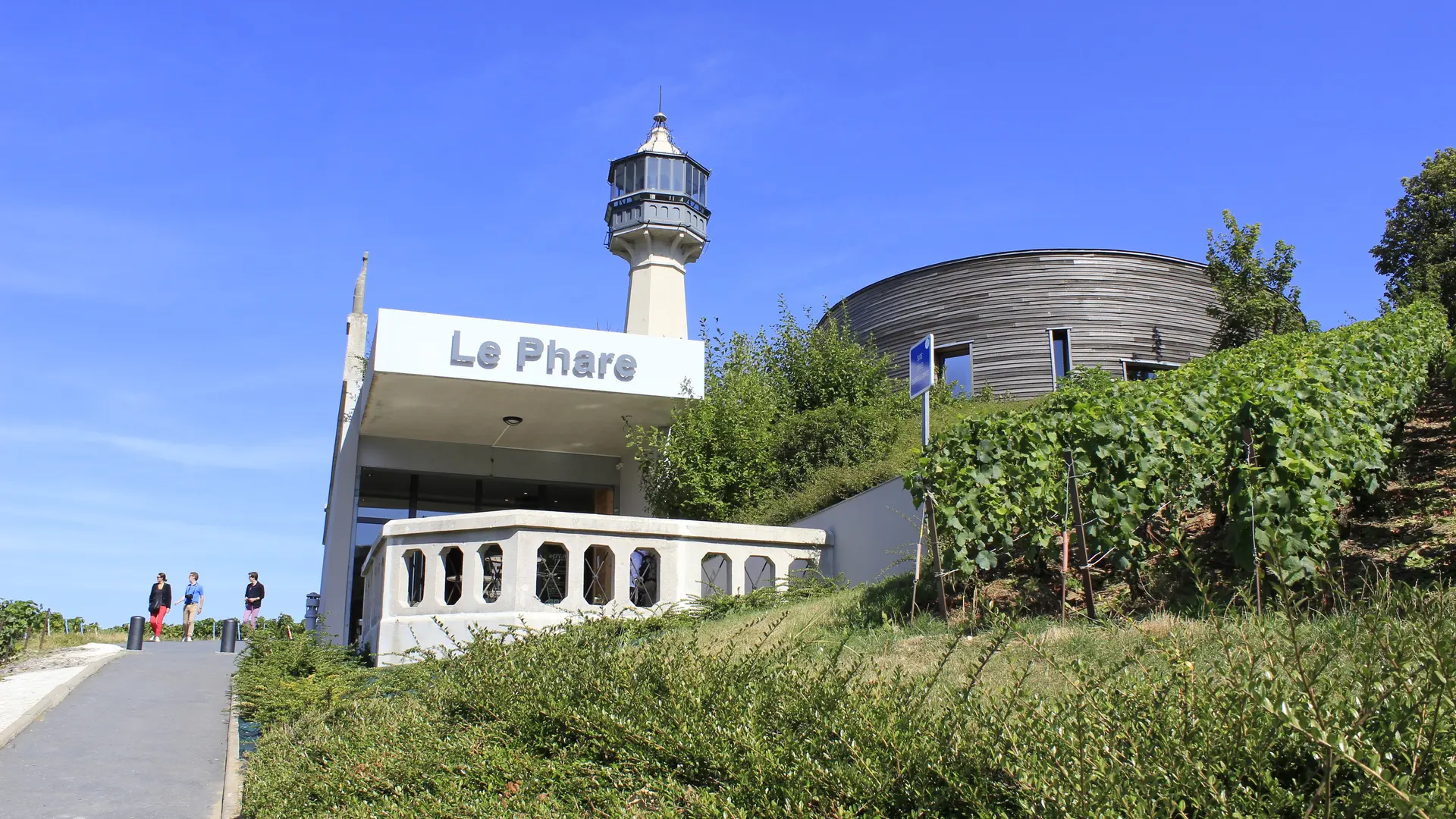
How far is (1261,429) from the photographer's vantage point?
7.96 metres

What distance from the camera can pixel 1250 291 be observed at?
26.3 metres

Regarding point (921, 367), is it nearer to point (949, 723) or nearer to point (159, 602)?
point (949, 723)

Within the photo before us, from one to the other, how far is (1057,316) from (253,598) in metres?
19.2

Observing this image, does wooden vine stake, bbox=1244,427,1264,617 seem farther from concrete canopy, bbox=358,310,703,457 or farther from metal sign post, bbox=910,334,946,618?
concrete canopy, bbox=358,310,703,457

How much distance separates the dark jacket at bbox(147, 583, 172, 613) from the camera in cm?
2139

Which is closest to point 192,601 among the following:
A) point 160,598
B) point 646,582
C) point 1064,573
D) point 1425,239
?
point 160,598

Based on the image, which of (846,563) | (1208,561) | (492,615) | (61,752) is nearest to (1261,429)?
(1208,561)

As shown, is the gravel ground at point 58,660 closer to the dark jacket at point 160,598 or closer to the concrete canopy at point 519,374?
the dark jacket at point 160,598

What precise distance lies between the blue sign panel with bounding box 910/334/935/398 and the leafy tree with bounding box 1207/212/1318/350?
1796 centimetres

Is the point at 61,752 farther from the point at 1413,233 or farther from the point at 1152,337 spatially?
the point at 1413,233

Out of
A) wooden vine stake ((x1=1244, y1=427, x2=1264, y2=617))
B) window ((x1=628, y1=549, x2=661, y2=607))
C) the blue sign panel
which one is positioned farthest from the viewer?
window ((x1=628, y1=549, x2=661, y2=607))

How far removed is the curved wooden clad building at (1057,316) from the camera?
27766 mm

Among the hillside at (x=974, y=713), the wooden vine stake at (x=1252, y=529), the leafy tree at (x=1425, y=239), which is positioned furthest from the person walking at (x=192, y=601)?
the leafy tree at (x=1425, y=239)

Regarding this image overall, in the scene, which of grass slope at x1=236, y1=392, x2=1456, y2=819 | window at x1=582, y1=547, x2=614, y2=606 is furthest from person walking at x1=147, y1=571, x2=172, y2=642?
Answer: grass slope at x1=236, y1=392, x2=1456, y2=819
